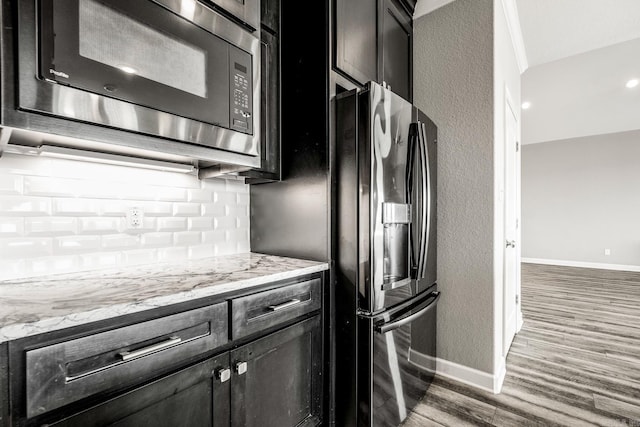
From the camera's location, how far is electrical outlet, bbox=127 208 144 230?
4.78 feet

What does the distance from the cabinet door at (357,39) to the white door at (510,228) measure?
1.24 m

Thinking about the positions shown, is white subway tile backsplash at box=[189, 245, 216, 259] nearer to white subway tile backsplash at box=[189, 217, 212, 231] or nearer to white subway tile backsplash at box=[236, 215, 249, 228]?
white subway tile backsplash at box=[189, 217, 212, 231]

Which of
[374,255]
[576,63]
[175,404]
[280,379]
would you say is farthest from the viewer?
[576,63]

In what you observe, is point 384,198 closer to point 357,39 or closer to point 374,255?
point 374,255

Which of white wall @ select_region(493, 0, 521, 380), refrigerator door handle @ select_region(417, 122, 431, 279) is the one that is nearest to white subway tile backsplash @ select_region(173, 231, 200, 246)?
refrigerator door handle @ select_region(417, 122, 431, 279)

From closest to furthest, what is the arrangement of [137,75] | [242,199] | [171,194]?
[137,75], [171,194], [242,199]

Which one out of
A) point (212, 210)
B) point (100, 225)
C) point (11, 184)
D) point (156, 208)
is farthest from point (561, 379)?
point (11, 184)

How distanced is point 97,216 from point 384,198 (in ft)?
4.30

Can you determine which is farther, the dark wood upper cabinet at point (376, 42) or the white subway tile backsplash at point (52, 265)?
the dark wood upper cabinet at point (376, 42)

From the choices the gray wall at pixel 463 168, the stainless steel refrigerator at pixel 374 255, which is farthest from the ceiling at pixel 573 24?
the stainless steel refrigerator at pixel 374 255

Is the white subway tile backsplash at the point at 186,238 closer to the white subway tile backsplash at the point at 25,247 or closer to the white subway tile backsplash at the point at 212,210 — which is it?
the white subway tile backsplash at the point at 212,210

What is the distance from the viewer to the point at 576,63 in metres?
4.02

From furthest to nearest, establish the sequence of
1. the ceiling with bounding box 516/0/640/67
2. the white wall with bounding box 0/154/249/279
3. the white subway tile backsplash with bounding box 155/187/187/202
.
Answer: the ceiling with bounding box 516/0/640/67 < the white subway tile backsplash with bounding box 155/187/187/202 < the white wall with bounding box 0/154/249/279

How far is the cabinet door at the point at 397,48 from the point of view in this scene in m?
2.02
